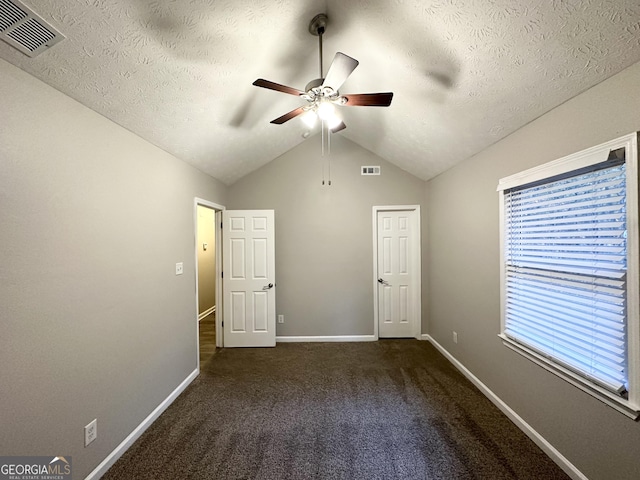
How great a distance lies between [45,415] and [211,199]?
95.1 inches

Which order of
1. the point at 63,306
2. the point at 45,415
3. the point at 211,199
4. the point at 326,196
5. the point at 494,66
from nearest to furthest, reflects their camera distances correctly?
the point at 45,415
the point at 63,306
the point at 494,66
the point at 211,199
the point at 326,196

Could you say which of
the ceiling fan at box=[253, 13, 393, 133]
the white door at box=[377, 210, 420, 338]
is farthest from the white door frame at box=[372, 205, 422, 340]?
the ceiling fan at box=[253, 13, 393, 133]

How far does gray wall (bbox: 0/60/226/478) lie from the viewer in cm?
117

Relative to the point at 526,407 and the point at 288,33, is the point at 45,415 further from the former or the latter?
the point at 526,407

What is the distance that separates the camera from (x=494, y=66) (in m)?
1.55

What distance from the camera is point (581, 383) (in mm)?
1471

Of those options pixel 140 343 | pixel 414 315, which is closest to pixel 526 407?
pixel 414 315

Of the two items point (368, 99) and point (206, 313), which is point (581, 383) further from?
point (206, 313)

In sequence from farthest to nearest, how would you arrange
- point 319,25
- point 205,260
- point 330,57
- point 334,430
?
point 205,260, point 330,57, point 334,430, point 319,25

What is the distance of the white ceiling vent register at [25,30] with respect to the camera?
1.01m

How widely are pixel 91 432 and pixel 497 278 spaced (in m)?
3.20

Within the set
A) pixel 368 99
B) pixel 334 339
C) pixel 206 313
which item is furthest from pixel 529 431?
pixel 206 313

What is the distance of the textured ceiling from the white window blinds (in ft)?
1.96

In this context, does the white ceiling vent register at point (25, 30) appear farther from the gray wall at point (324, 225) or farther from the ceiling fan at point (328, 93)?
the gray wall at point (324, 225)
